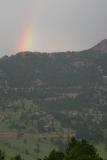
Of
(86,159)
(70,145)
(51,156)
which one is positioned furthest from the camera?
(70,145)

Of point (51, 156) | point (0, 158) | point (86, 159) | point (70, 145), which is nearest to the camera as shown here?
point (86, 159)

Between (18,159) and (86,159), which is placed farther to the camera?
(18,159)

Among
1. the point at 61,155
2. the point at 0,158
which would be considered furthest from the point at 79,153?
the point at 0,158

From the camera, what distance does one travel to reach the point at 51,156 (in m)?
90.1

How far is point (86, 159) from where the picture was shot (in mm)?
81125

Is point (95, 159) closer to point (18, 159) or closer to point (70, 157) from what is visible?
point (70, 157)

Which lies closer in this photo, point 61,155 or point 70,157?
point 70,157

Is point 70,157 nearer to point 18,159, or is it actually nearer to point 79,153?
point 79,153

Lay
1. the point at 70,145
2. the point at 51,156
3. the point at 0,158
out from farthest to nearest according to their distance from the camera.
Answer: the point at 0,158, the point at 70,145, the point at 51,156

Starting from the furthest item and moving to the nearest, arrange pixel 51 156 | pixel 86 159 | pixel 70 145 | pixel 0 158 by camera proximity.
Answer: pixel 0 158 → pixel 70 145 → pixel 51 156 → pixel 86 159

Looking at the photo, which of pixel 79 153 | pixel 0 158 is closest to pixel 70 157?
pixel 79 153

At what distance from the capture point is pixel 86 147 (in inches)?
3381

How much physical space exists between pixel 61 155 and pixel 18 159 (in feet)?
38.9

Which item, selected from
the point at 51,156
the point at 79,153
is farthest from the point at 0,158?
the point at 79,153
